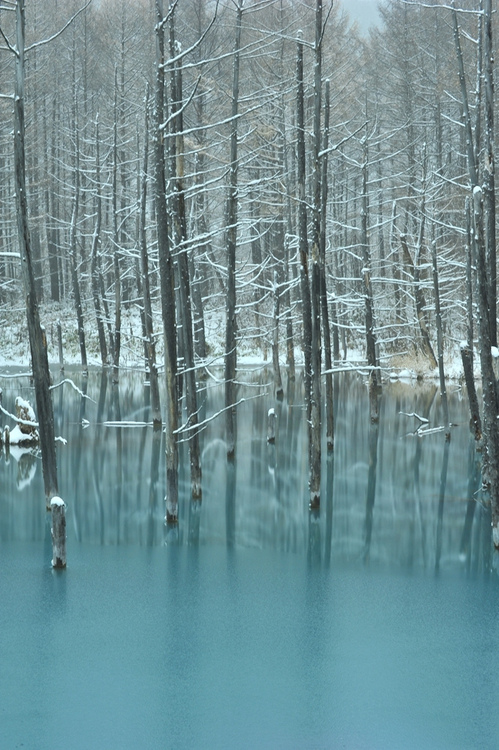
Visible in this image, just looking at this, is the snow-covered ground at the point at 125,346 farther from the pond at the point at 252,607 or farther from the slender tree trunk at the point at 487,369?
the slender tree trunk at the point at 487,369

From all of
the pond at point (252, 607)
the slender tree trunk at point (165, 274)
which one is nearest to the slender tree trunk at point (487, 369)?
the pond at point (252, 607)

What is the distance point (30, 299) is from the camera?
952cm

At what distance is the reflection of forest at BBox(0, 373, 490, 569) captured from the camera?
36.4 ft

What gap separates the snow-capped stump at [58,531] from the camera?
889cm

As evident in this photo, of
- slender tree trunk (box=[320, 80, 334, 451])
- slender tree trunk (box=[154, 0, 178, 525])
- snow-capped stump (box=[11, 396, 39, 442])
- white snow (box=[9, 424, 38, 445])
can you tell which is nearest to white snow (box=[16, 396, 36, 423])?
snow-capped stump (box=[11, 396, 39, 442])

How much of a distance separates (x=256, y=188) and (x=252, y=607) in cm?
919

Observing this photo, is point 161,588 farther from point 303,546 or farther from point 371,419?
point 371,419

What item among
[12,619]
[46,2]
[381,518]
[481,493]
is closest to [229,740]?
[12,619]

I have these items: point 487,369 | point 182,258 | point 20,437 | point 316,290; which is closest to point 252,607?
point 487,369

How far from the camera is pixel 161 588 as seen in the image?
9102 millimetres

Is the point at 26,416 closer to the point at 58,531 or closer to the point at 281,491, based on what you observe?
A: the point at 281,491

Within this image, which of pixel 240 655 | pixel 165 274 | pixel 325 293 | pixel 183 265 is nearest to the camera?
pixel 240 655

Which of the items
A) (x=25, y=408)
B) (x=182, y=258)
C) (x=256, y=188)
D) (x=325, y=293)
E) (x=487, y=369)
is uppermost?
(x=256, y=188)

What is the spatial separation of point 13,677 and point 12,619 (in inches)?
51.5
